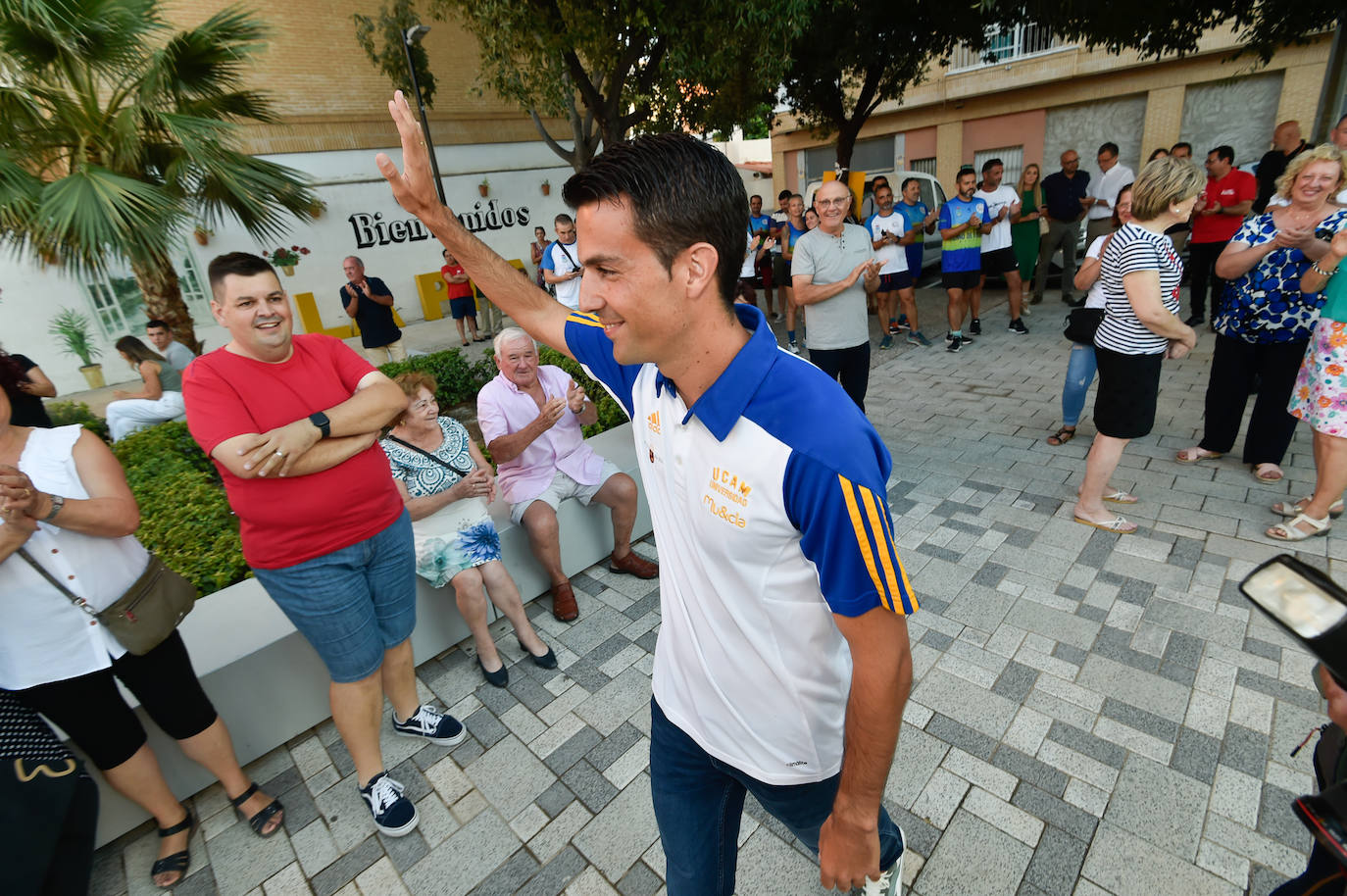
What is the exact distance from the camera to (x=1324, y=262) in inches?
133

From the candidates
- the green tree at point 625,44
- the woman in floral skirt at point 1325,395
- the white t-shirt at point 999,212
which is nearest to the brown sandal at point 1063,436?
the woman in floral skirt at point 1325,395

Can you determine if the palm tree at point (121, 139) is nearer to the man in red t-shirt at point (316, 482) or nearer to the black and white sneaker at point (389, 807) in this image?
the man in red t-shirt at point (316, 482)

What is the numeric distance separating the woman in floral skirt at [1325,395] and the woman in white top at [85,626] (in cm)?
544

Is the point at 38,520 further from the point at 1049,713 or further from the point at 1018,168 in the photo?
the point at 1018,168

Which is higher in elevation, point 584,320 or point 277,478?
point 584,320

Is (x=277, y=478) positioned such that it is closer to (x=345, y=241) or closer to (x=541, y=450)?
(x=541, y=450)

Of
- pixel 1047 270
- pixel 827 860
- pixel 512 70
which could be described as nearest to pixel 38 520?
pixel 827 860

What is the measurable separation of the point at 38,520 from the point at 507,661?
1987 millimetres

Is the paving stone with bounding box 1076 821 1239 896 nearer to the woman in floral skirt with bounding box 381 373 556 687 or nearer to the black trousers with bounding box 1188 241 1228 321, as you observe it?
the woman in floral skirt with bounding box 381 373 556 687

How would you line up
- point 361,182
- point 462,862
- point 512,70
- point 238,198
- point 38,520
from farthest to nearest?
point 361,182
point 512,70
point 238,198
point 462,862
point 38,520

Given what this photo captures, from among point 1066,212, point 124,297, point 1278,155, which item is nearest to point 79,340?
point 124,297

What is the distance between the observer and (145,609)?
7.22 ft

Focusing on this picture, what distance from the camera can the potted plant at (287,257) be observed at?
542 inches

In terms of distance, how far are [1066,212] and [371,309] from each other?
9.32 meters
